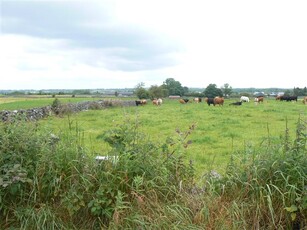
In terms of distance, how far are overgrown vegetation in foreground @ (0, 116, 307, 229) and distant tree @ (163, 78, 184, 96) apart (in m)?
74.9

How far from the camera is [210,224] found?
9.82ft

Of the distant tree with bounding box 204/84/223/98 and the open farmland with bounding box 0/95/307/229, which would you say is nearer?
the open farmland with bounding box 0/95/307/229

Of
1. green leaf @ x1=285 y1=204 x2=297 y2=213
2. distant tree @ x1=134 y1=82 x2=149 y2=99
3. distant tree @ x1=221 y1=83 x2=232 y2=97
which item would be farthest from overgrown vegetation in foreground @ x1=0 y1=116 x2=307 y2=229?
distant tree @ x1=221 y1=83 x2=232 y2=97

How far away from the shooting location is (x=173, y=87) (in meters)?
84.3

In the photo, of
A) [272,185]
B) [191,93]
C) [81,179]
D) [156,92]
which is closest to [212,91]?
[191,93]

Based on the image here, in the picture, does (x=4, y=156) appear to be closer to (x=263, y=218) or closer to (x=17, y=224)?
(x=17, y=224)

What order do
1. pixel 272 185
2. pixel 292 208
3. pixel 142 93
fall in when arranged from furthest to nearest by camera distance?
1. pixel 142 93
2. pixel 272 185
3. pixel 292 208

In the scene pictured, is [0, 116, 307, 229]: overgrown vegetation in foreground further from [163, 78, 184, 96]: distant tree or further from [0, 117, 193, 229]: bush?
[163, 78, 184, 96]: distant tree

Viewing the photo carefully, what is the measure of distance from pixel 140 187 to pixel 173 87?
81.5m

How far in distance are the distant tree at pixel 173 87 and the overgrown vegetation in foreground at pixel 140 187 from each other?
74879 mm

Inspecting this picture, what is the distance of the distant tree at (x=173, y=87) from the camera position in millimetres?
80812

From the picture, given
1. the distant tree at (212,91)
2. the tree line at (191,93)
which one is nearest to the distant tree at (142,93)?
the tree line at (191,93)

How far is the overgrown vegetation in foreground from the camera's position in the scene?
3.13m

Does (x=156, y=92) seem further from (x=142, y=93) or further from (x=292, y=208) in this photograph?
(x=292, y=208)
